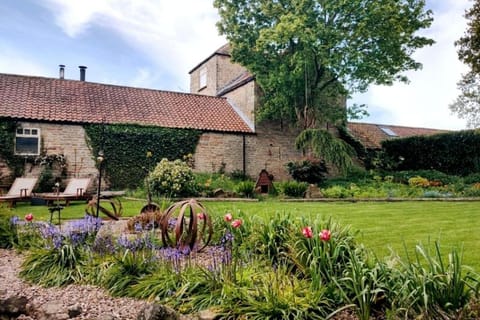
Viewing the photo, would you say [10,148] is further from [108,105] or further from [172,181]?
[172,181]

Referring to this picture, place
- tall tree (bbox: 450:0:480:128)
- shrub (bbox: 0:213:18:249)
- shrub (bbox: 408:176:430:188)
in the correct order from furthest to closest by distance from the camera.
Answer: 1. tall tree (bbox: 450:0:480:128)
2. shrub (bbox: 408:176:430:188)
3. shrub (bbox: 0:213:18:249)

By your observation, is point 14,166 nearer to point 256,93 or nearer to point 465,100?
point 256,93

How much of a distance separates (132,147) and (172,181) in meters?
4.49

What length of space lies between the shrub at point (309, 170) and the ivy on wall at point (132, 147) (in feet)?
17.8

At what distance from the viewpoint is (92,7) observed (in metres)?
9.09

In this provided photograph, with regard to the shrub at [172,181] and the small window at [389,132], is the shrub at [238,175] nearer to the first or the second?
the shrub at [172,181]

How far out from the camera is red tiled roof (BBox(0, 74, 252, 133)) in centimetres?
1574

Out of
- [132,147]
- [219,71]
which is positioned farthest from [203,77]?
[132,147]

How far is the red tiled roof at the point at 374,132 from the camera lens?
23.4 metres

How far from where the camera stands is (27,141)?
1504 centimetres

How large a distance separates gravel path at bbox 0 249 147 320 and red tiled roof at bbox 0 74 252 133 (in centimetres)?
1286

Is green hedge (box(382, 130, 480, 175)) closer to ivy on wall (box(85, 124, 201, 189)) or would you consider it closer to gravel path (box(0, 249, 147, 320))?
ivy on wall (box(85, 124, 201, 189))

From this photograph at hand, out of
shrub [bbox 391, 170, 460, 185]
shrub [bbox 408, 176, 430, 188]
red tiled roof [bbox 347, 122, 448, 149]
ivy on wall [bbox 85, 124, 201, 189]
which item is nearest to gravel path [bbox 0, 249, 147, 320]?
ivy on wall [bbox 85, 124, 201, 189]

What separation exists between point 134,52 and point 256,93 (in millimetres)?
7875
